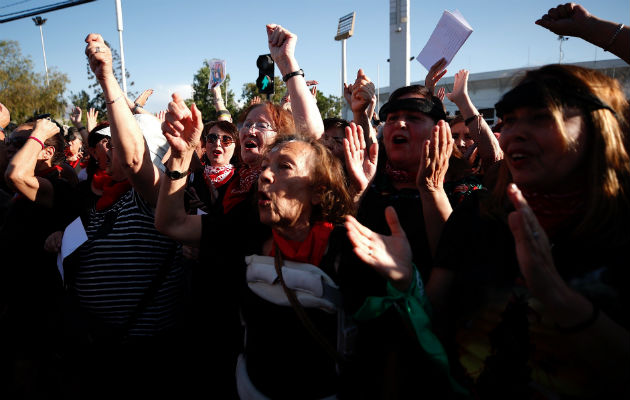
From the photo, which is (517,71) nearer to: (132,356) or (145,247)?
(145,247)

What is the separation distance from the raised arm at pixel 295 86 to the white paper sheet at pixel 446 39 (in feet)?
5.04

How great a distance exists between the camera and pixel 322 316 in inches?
61.6

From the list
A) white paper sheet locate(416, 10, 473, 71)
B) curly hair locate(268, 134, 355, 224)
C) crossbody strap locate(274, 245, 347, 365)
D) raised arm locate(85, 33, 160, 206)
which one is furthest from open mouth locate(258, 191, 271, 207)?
white paper sheet locate(416, 10, 473, 71)

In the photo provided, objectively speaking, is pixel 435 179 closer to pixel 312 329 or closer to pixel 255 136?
pixel 312 329

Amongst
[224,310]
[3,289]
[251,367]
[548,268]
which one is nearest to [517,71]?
[548,268]

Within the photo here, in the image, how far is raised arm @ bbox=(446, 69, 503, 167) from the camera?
130 inches

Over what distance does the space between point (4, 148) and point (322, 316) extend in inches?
135

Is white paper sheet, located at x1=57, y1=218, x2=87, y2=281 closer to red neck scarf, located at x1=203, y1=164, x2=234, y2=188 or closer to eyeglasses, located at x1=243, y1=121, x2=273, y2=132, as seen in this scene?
red neck scarf, located at x1=203, y1=164, x2=234, y2=188

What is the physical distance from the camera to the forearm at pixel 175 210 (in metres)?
1.93

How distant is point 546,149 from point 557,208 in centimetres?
22

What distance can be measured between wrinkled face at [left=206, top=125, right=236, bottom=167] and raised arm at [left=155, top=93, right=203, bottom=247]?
147cm

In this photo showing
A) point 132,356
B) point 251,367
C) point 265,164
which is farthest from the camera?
point 132,356

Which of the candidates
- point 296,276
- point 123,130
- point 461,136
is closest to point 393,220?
point 296,276

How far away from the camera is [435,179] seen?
6.45ft
